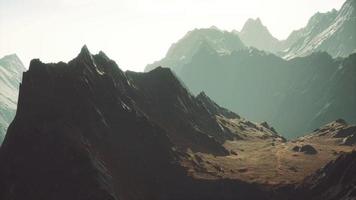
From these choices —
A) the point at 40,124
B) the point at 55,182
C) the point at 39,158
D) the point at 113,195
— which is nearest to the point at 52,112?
the point at 40,124

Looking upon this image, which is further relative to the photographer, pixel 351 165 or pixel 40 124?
pixel 40 124

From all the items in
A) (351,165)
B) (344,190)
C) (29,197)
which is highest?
(351,165)

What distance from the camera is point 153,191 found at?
196 metres

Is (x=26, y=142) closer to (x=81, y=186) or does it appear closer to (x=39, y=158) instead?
(x=39, y=158)

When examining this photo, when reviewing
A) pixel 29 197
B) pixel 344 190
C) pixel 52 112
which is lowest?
pixel 29 197

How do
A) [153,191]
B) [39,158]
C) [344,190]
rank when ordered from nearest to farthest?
[344,190] < [39,158] < [153,191]

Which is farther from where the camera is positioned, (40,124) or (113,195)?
(40,124)

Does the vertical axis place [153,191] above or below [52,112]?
below

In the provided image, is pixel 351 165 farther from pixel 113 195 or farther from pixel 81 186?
pixel 81 186

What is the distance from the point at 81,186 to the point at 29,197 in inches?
707

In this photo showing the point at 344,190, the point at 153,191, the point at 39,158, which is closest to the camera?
the point at 344,190

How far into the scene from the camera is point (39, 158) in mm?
181375

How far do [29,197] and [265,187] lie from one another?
305 feet

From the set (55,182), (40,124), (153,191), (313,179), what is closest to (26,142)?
A: (40,124)
